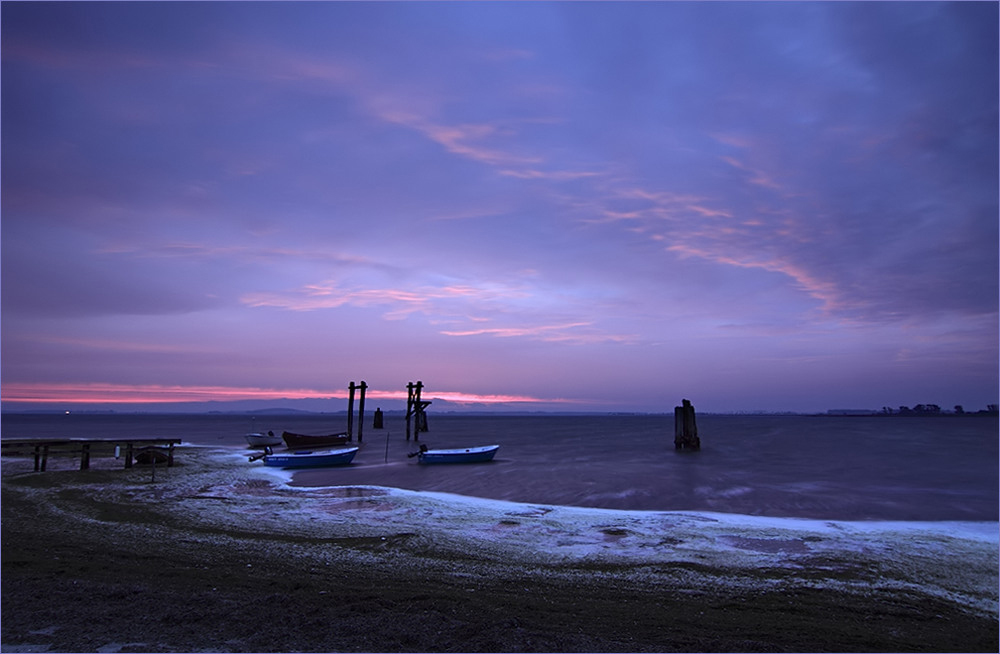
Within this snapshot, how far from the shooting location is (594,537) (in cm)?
1600

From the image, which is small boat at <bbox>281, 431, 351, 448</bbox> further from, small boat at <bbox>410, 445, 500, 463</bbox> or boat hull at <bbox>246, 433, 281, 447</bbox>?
small boat at <bbox>410, 445, 500, 463</bbox>

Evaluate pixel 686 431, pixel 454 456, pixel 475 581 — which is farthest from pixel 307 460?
pixel 686 431

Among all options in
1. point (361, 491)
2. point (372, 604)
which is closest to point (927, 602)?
point (372, 604)

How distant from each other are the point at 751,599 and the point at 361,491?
18759mm

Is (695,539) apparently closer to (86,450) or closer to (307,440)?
(86,450)

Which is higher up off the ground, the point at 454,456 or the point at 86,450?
the point at 86,450

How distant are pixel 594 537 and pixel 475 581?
19.3 feet

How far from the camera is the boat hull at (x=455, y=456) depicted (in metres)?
37.0

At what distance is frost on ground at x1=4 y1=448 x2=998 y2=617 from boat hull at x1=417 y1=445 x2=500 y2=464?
12.1 meters

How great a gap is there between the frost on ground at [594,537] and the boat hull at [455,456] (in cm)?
1208

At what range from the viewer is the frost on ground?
12.2 metres

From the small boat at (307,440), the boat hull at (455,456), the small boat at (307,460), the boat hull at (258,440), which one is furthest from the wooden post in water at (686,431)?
the boat hull at (258,440)

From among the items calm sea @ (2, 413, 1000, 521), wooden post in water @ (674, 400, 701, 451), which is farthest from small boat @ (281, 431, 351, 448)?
wooden post in water @ (674, 400, 701, 451)

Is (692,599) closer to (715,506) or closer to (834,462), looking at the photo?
(715,506)
